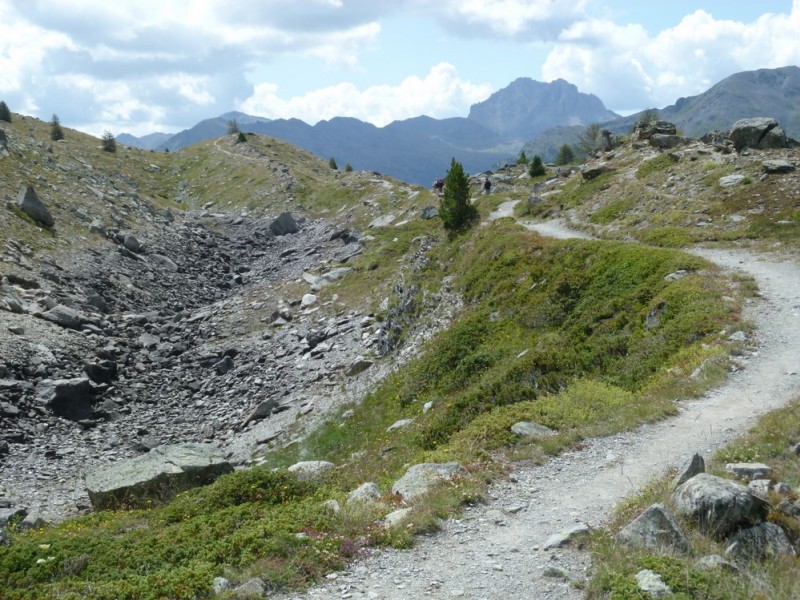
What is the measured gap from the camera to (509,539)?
10836mm

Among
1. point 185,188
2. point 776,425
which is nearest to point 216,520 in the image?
point 776,425

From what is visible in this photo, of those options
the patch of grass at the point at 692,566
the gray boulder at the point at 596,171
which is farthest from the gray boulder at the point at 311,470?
the gray boulder at the point at 596,171

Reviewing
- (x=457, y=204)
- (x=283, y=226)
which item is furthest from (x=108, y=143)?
(x=457, y=204)

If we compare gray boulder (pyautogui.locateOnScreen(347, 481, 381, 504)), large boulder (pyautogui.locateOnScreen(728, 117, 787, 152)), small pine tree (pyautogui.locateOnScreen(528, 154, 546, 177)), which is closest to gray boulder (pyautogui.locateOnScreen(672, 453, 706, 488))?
gray boulder (pyautogui.locateOnScreen(347, 481, 381, 504))

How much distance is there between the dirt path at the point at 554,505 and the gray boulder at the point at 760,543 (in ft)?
7.42

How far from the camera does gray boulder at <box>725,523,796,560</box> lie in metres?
8.57

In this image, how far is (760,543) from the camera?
28.7 ft

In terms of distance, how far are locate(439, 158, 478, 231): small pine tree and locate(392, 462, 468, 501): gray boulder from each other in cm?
3601

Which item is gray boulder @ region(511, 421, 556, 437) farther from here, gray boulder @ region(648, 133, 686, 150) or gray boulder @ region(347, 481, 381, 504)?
gray boulder @ region(648, 133, 686, 150)

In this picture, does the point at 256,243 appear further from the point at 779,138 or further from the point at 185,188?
the point at 779,138

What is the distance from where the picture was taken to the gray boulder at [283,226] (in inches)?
3014

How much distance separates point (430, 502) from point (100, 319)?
3563cm

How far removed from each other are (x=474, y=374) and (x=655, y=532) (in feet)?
50.8

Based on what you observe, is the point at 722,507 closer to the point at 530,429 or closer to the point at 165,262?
the point at 530,429
